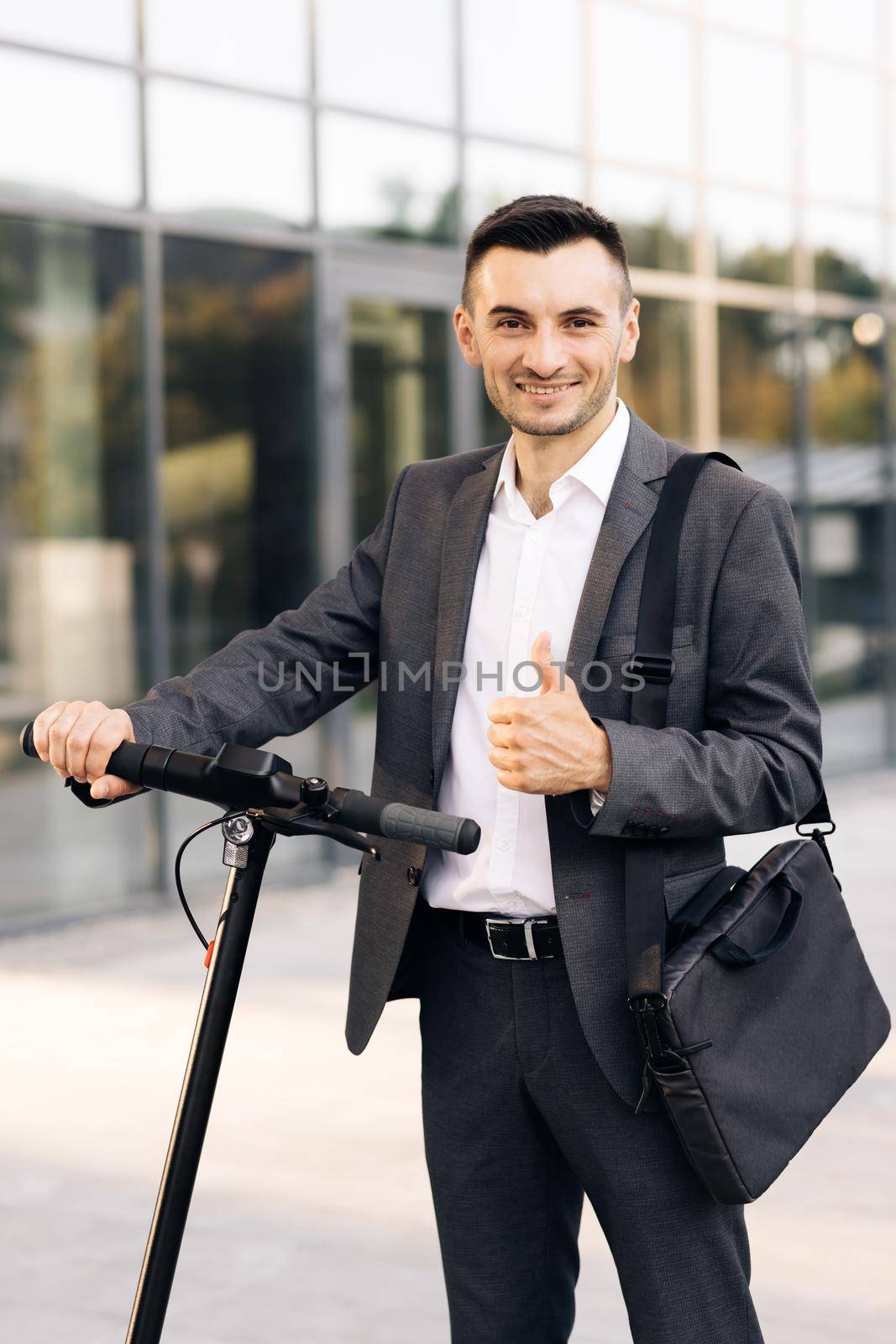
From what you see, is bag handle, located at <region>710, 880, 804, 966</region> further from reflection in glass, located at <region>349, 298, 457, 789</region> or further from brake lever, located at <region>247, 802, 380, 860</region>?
reflection in glass, located at <region>349, 298, 457, 789</region>

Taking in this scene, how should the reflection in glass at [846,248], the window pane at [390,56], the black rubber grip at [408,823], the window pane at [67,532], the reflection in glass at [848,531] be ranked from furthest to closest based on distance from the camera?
the reflection in glass at [848,531] → the reflection in glass at [846,248] → the window pane at [390,56] → the window pane at [67,532] → the black rubber grip at [408,823]

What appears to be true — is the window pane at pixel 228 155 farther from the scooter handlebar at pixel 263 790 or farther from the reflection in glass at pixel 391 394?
the scooter handlebar at pixel 263 790

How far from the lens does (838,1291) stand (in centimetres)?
346

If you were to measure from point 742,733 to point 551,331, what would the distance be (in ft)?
1.96

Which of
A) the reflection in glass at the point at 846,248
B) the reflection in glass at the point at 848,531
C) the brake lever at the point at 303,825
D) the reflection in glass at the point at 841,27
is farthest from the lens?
the reflection in glass at the point at 848,531

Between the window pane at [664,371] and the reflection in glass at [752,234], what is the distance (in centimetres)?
61

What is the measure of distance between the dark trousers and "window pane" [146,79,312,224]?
19.8ft

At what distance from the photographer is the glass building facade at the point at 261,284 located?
23.4 ft

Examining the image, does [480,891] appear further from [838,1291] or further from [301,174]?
[301,174]

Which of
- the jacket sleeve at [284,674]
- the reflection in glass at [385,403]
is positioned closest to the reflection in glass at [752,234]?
the reflection in glass at [385,403]

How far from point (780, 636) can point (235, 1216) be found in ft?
8.51

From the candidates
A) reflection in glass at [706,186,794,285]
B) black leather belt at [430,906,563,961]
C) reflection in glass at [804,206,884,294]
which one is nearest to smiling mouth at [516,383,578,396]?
black leather belt at [430,906,563,961]

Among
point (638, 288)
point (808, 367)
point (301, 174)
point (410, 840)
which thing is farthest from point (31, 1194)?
point (808, 367)

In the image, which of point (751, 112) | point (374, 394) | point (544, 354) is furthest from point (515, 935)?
point (751, 112)
